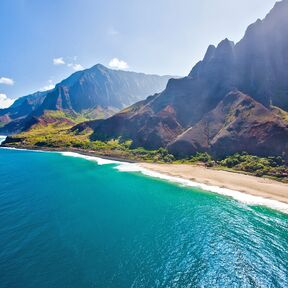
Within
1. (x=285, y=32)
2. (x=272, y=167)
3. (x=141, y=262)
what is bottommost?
(x=141, y=262)

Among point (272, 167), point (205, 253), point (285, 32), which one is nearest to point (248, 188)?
point (272, 167)

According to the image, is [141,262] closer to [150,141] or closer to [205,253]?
[205,253]

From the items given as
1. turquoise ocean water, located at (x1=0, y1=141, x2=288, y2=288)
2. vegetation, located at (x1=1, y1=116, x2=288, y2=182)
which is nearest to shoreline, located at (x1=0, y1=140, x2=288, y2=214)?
vegetation, located at (x1=1, y1=116, x2=288, y2=182)

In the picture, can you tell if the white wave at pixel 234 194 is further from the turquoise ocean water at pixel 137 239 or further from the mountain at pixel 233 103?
the mountain at pixel 233 103

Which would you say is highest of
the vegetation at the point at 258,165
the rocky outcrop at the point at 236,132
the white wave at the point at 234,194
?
the rocky outcrop at the point at 236,132

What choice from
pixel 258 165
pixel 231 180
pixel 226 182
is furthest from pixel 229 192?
pixel 258 165

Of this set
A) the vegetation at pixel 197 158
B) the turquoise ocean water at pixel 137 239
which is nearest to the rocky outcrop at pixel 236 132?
the vegetation at pixel 197 158
